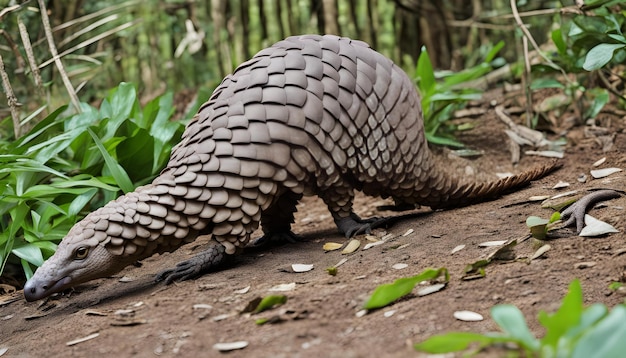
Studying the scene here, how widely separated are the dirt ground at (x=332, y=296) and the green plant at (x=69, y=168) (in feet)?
1.11

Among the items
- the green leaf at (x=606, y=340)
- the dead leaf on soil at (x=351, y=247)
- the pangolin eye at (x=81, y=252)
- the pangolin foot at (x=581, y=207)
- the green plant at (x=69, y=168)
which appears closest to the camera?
the green leaf at (x=606, y=340)

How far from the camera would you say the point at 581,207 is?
2764 mm

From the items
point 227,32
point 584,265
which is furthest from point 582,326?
point 227,32

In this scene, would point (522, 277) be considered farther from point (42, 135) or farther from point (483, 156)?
point (42, 135)

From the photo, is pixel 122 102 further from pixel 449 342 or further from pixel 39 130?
pixel 449 342

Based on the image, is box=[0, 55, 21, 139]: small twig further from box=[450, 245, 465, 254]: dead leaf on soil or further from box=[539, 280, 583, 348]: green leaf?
box=[539, 280, 583, 348]: green leaf

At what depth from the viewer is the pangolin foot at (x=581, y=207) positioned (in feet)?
8.84

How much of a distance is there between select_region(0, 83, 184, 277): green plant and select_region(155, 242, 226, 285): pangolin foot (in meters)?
0.83

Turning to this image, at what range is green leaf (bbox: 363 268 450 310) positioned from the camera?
2.14m

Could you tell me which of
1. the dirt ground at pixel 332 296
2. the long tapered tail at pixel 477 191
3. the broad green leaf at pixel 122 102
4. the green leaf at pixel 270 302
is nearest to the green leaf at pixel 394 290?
the dirt ground at pixel 332 296

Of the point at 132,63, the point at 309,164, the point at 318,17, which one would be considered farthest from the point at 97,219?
the point at 132,63

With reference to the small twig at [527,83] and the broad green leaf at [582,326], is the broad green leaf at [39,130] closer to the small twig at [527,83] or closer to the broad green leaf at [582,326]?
the small twig at [527,83]

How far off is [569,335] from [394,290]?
80 centimetres

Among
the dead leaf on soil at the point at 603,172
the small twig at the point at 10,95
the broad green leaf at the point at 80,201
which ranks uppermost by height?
the small twig at the point at 10,95
